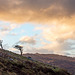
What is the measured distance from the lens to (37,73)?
27.9m

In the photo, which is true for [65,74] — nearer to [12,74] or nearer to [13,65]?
[13,65]

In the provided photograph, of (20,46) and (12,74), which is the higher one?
(20,46)

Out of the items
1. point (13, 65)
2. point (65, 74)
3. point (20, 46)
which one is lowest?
point (65, 74)

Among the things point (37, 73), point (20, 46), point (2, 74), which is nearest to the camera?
point (2, 74)

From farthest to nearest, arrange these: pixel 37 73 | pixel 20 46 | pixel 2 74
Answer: pixel 20 46 → pixel 37 73 → pixel 2 74

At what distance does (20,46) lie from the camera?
9762 centimetres

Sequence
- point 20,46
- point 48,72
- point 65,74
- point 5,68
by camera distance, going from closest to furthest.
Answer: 1. point 5,68
2. point 48,72
3. point 65,74
4. point 20,46

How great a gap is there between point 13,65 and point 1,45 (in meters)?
74.9

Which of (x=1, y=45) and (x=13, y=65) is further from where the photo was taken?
(x=1, y=45)

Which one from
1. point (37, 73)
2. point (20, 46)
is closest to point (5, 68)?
point (37, 73)

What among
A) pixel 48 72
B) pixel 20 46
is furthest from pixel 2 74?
pixel 20 46

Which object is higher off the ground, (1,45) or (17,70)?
(1,45)

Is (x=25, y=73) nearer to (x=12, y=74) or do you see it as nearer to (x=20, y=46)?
(x=12, y=74)

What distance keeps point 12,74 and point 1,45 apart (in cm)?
8025
